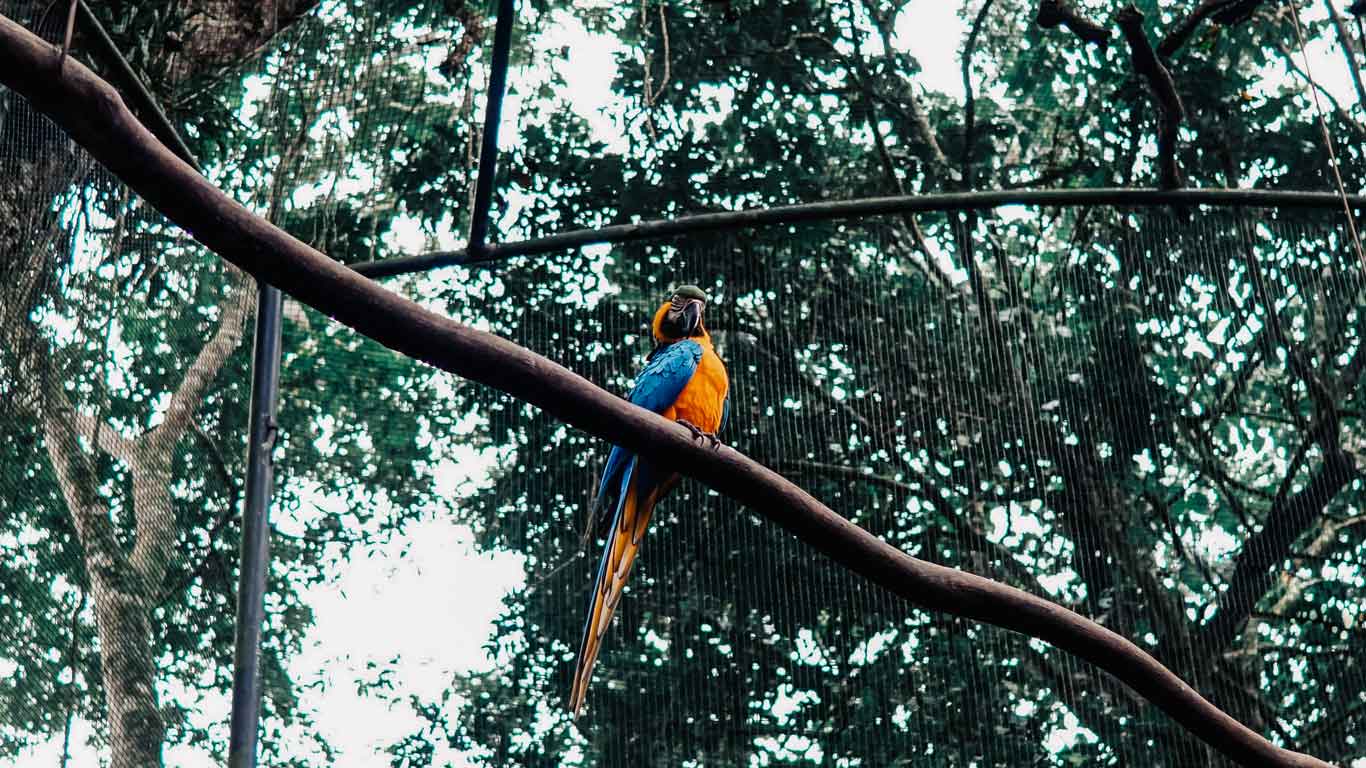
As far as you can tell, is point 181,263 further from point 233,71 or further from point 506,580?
point 506,580

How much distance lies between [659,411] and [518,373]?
1.02 metres

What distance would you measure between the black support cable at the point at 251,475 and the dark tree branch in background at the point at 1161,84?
139cm

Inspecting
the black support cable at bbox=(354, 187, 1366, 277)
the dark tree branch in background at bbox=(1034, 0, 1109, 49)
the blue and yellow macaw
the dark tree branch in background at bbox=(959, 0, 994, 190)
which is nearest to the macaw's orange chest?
the blue and yellow macaw

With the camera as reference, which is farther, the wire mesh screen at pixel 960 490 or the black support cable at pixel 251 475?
the wire mesh screen at pixel 960 490

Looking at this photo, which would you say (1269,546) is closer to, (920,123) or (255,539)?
(920,123)

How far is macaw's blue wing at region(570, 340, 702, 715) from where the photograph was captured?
6.20 ft

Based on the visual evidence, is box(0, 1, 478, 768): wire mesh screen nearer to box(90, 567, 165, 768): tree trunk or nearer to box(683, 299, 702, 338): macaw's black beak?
box(90, 567, 165, 768): tree trunk

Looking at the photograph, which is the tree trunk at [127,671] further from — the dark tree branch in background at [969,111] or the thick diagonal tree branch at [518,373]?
the dark tree branch in background at [969,111]

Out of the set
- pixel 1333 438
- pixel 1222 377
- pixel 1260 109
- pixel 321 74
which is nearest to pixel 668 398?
pixel 321 74

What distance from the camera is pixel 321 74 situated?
2623 millimetres

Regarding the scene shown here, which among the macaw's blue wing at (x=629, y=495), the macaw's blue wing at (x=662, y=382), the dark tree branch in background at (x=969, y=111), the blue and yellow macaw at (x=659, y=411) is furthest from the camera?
the dark tree branch in background at (x=969, y=111)

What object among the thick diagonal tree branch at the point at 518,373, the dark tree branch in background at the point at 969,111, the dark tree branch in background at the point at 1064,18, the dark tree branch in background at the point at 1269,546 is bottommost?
the thick diagonal tree branch at the point at 518,373

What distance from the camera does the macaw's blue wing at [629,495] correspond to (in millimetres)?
1889

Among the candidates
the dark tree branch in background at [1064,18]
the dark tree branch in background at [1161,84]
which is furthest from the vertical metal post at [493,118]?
the dark tree branch in background at [1161,84]
